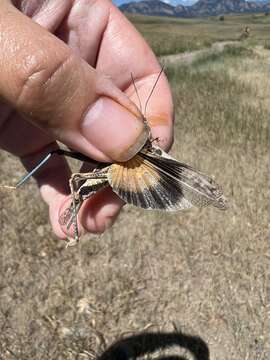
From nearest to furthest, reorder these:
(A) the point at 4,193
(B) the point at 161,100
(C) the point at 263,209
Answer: (B) the point at 161,100 → (C) the point at 263,209 → (A) the point at 4,193

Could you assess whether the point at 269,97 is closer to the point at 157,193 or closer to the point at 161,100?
the point at 161,100

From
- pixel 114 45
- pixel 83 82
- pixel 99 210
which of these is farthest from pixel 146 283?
pixel 83 82

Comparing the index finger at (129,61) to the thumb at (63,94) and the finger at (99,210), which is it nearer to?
the finger at (99,210)

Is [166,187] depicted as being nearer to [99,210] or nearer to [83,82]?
[83,82]

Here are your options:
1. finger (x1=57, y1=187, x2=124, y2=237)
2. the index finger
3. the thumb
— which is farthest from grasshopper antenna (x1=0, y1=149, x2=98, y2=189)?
the index finger

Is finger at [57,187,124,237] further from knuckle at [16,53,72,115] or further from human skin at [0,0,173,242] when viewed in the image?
knuckle at [16,53,72,115]

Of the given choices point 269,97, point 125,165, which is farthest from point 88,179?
point 269,97

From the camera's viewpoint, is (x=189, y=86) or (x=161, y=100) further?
(x=189, y=86)
